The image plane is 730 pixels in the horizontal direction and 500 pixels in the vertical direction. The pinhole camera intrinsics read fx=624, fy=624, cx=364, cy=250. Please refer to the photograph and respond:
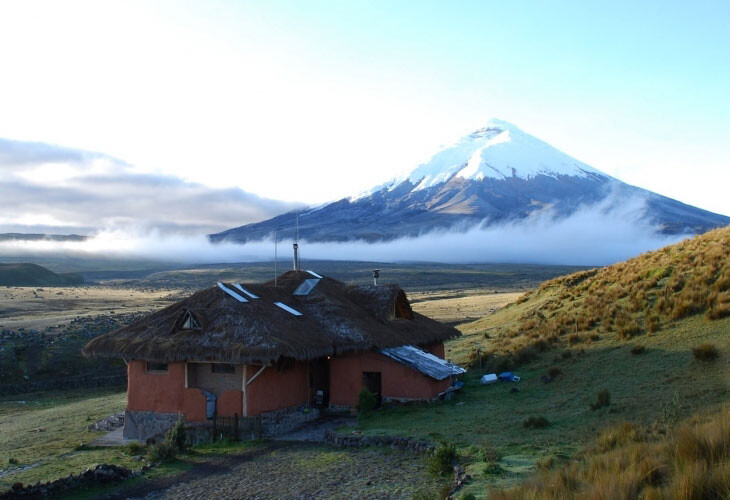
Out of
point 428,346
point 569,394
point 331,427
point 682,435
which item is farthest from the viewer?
point 428,346

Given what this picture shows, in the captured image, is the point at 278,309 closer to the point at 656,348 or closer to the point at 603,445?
the point at 656,348

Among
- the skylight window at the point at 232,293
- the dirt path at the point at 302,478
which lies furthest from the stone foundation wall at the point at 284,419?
the skylight window at the point at 232,293

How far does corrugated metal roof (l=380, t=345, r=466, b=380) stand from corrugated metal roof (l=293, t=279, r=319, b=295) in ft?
13.8

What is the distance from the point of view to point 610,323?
20516 millimetres

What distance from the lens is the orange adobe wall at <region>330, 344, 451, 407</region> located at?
1886 centimetres

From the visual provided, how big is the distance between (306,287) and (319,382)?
3979 mm

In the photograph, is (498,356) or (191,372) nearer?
(191,372)

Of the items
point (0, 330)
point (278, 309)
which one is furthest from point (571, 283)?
point (0, 330)

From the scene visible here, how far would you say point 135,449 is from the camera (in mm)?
16625

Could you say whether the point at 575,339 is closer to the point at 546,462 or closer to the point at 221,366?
the point at 221,366

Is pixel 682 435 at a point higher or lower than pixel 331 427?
higher

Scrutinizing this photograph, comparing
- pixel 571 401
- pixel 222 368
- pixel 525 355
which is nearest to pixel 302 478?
pixel 222 368

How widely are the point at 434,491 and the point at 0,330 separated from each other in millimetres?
38795

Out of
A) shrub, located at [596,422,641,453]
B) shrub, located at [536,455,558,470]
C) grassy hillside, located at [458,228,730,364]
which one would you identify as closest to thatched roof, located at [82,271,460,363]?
grassy hillside, located at [458,228,730,364]
